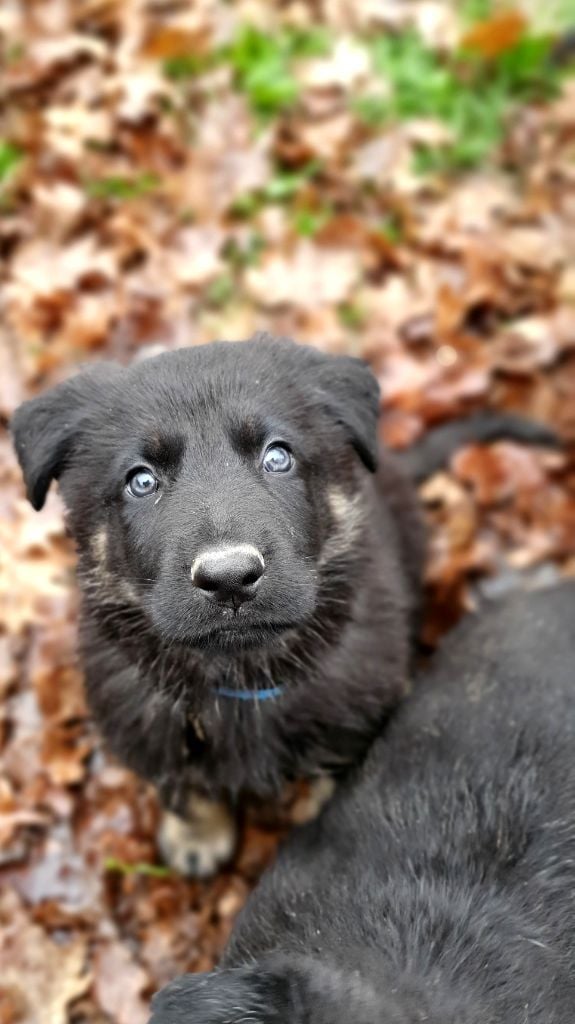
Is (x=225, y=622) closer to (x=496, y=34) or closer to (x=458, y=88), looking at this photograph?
(x=458, y=88)

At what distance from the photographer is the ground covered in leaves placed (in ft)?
14.8

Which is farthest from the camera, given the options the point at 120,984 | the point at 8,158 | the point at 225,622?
the point at 8,158

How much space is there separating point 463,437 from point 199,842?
2.14 meters

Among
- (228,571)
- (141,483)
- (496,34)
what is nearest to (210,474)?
(141,483)

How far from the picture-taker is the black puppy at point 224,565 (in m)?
2.71

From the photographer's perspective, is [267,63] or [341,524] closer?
[341,524]

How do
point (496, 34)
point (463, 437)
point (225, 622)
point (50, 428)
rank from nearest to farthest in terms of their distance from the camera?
point (225, 622), point (50, 428), point (463, 437), point (496, 34)

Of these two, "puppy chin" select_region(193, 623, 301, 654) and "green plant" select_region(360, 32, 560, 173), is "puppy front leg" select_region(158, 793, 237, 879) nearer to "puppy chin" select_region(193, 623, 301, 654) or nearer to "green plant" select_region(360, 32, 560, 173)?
"puppy chin" select_region(193, 623, 301, 654)

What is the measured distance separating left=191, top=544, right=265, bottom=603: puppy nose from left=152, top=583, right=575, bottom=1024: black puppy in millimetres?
900

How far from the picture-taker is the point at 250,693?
127 inches

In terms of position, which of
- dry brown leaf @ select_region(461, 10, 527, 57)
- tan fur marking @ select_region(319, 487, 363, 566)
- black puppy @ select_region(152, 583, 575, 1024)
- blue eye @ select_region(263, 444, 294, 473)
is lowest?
black puppy @ select_region(152, 583, 575, 1024)

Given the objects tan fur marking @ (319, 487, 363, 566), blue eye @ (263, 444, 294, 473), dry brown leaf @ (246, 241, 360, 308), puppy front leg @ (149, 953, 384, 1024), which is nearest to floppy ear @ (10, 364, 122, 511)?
blue eye @ (263, 444, 294, 473)

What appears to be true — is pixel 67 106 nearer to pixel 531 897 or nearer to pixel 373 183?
pixel 373 183

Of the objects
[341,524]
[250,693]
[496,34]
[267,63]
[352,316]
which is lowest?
[250,693]
